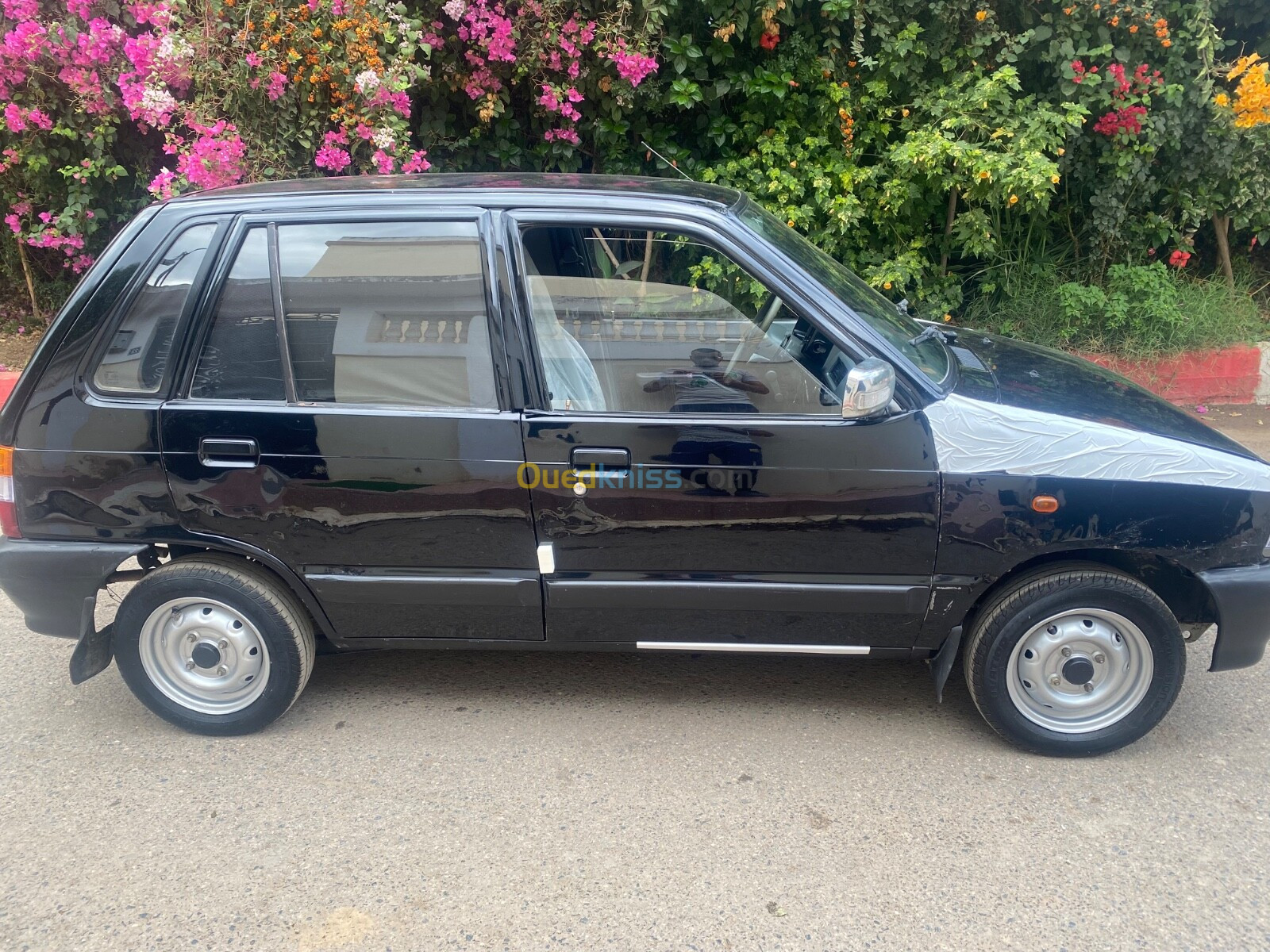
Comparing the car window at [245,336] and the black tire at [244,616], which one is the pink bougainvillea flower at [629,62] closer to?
the car window at [245,336]

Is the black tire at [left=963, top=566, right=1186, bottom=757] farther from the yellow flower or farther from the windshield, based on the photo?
the yellow flower

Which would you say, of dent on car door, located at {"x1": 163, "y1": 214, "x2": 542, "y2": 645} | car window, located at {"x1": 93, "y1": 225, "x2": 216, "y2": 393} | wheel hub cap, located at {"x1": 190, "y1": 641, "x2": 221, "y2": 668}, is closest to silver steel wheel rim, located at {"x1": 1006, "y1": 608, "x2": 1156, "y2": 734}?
dent on car door, located at {"x1": 163, "y1": 214, "x2": 542, "y2": 645}

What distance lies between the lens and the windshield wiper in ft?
11.2

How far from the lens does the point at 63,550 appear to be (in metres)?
3.20

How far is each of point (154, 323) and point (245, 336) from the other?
31 cm

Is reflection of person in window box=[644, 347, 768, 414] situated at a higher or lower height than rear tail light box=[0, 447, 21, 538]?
higher

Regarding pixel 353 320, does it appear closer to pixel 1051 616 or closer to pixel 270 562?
pixel 270 562

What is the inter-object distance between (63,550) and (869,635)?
2.67 m

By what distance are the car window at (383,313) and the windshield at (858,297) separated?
98 centimetres

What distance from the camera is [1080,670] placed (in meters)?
3.14

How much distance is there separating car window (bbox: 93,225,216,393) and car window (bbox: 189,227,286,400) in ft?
0.39

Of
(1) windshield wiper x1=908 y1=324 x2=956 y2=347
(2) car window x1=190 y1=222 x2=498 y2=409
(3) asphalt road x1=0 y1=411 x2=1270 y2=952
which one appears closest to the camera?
(3) asphalt road x1=0 y1=411 x2=1270 y2=952

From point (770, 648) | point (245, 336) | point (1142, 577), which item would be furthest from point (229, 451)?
point (1142, 577)

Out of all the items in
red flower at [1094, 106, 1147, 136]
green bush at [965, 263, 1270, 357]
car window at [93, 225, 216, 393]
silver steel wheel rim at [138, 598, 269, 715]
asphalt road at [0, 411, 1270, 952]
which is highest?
red flower at [1094, 106, 1147, 136]
